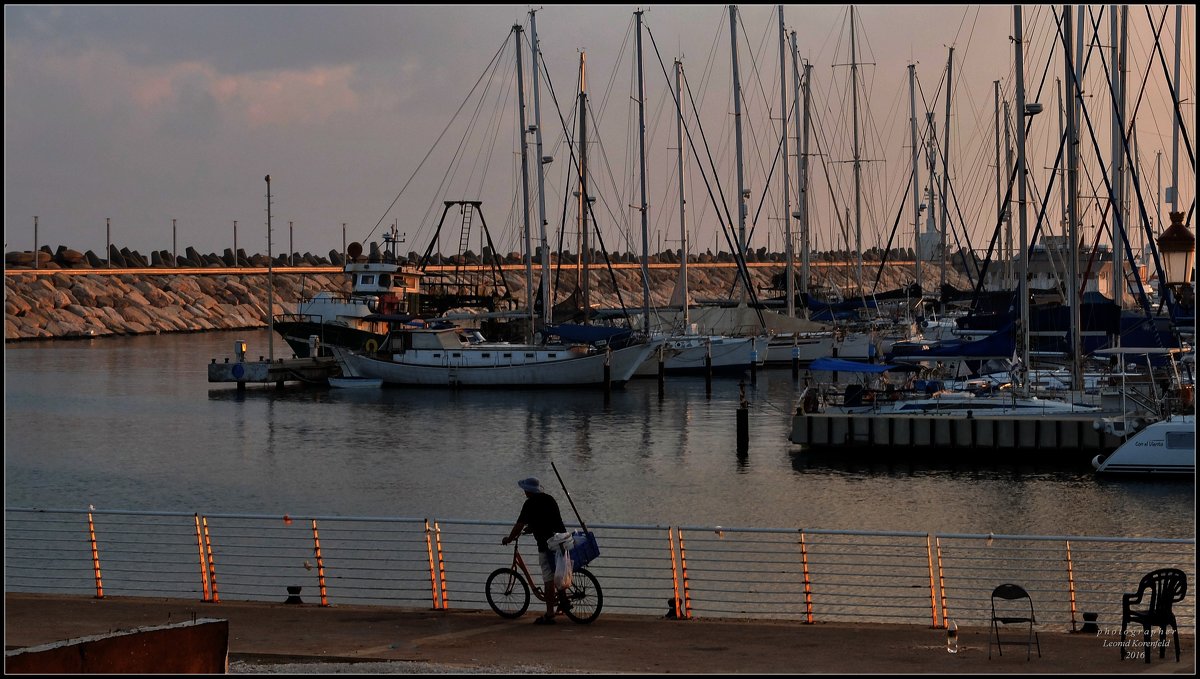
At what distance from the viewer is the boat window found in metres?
34.3

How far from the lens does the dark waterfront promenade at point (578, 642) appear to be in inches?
492

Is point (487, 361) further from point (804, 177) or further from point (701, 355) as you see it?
point (804, 177)

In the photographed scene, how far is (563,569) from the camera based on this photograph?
48.5ft

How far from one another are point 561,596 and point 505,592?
37.0 inches

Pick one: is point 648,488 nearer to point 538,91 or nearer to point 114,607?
point 114,607

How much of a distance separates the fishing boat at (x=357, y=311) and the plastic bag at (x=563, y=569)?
5602 centimetres

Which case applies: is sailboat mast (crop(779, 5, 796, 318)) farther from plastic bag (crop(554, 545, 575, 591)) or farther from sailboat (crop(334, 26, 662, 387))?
plastic bag (crop(554, 545, 575, 591))

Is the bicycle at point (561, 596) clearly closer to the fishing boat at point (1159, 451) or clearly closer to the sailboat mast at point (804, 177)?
the fishing boat at point (1159, 451)

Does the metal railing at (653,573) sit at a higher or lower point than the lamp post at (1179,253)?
lower

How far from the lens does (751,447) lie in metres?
43.5

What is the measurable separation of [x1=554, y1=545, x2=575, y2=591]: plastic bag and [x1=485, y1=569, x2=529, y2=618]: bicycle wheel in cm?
68

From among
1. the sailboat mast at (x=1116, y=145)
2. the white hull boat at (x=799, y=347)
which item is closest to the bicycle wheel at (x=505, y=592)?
the sailboat mast at (x=1116, y=145)

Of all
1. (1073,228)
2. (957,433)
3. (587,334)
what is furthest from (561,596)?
(587,334)

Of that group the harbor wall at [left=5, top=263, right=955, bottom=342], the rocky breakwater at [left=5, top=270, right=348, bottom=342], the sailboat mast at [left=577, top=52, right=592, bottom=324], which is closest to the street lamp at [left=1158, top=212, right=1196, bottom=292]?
the sailboat mast at [left=577, top=52, right=592, bottom=324]
